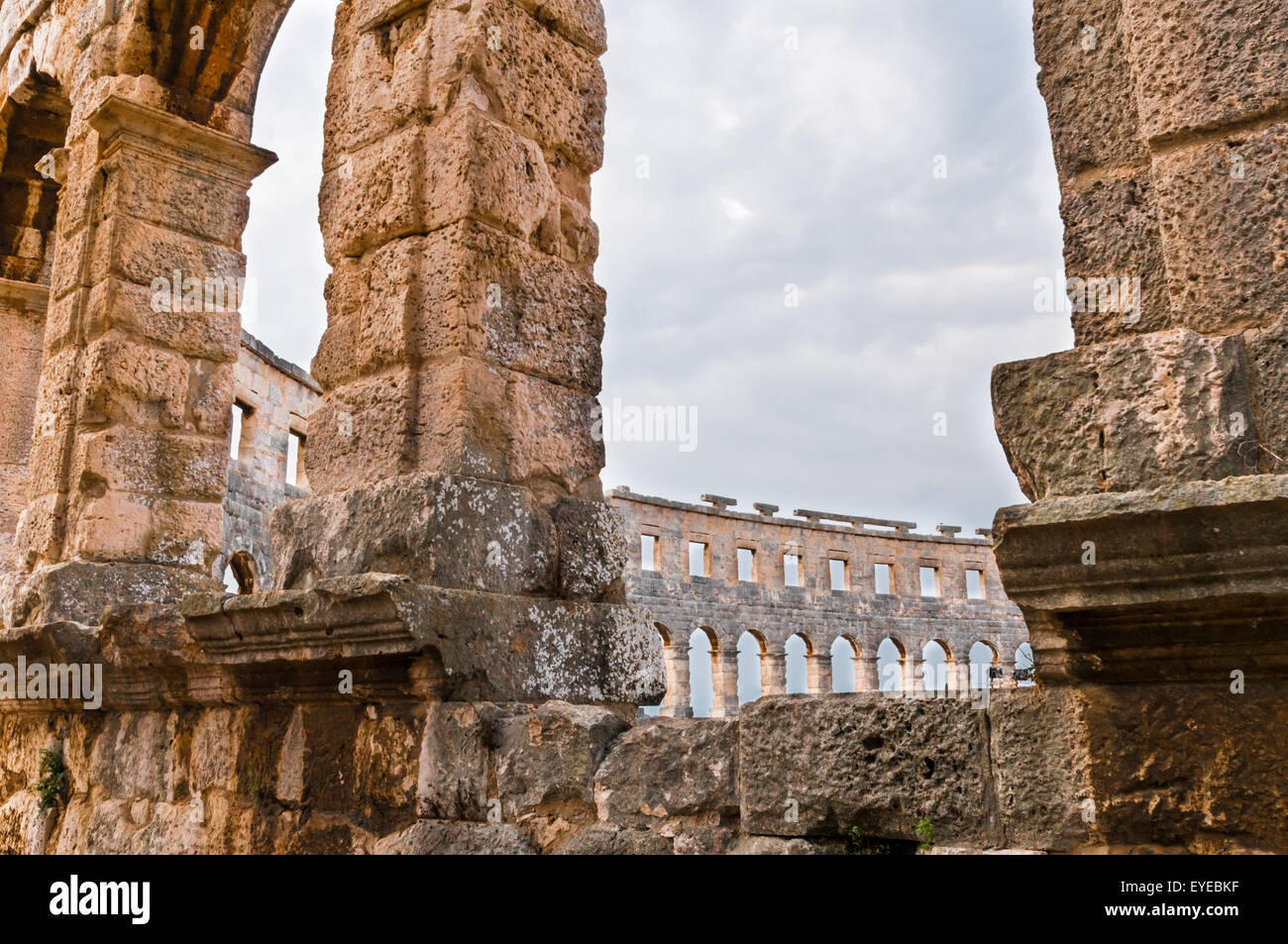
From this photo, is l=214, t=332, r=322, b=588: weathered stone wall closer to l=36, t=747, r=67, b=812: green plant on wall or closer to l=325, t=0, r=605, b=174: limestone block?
l=36, t=747, r=67, b=812: green plant on wall

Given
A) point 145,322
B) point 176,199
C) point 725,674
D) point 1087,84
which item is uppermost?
point 176,199

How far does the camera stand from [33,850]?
456 cm

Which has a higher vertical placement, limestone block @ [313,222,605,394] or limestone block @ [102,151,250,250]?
limestone block @ [102,151,250,250]

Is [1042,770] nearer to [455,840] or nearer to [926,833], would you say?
[926,833]

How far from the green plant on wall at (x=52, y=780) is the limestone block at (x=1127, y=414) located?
14.6 feet

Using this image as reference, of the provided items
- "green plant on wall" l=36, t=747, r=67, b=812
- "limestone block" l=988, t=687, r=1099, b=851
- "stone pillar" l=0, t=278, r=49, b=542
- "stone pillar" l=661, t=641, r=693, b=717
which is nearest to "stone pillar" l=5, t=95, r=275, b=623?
"green plant on wall" l=36, t=747, r=67, b=812

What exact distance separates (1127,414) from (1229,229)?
40 centimetres

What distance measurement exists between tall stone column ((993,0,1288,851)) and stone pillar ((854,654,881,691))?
29.8 meters

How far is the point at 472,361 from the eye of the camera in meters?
3.20

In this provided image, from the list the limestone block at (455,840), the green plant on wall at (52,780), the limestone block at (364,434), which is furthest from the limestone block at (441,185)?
the green plant on wall at (52,780)

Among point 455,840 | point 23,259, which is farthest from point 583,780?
point 23,259

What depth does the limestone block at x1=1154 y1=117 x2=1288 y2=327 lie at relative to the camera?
73.2 inches

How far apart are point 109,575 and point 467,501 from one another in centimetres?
279
